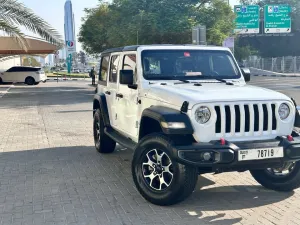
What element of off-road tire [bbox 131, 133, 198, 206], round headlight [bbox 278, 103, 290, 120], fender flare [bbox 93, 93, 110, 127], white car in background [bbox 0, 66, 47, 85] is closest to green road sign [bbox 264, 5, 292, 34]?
white car in background [bbox 0, 66, 47, 85]

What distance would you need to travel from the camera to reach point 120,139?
6414mm

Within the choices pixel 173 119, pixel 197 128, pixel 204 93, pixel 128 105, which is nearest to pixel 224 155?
pixel 197 128

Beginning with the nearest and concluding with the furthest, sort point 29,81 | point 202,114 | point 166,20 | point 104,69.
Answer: point 202,114, point 104,69, point 166,20, point 29,81

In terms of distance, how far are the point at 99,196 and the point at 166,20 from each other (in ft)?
55.1

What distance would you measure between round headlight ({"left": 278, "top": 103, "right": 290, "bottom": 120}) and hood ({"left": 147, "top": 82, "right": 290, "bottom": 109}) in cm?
9

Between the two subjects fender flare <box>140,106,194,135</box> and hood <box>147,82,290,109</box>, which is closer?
fender flare <box>140,106,194,135</box>

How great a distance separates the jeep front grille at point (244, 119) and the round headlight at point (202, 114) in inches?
4.3

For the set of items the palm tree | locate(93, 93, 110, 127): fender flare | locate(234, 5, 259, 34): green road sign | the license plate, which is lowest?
the license plate

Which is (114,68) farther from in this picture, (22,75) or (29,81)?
(29,81)

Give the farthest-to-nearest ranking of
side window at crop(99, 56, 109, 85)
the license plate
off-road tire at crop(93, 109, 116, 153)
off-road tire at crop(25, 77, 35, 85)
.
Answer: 1. off-road tire at crop(25, 77, 35, 85)
2. off-road tire at crop(93, 109, 116, 153)
3. side window at crop(99, 56, 109, 85)
4. the license plate

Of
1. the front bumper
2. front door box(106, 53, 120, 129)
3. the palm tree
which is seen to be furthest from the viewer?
the palm tree

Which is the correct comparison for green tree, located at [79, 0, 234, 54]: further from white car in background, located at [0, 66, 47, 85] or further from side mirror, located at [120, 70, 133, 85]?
side mirror, located at [120, 70, 133, 85]

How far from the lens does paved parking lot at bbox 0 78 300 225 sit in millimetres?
4527

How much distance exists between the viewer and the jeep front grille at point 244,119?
15.0ft
